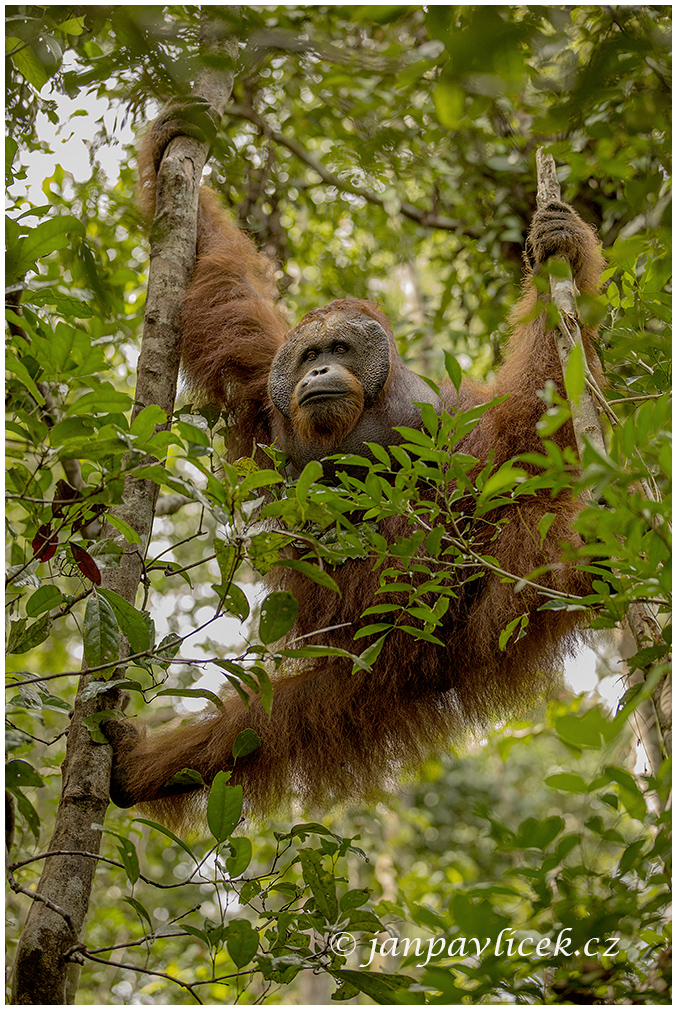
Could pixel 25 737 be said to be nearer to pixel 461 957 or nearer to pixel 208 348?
pixel 461 957

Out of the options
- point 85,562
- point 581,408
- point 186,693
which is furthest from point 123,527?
point 581,408

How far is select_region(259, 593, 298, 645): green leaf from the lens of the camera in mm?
1880

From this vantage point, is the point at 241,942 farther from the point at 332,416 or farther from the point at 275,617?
the point at 332,416

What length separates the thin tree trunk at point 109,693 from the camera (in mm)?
2062

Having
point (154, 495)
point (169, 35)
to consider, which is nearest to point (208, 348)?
point (154, 495)

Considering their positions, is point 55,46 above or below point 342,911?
above

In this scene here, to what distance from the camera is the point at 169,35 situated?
1.87 meters

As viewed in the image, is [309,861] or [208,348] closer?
[309,861]

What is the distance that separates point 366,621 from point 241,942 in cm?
133

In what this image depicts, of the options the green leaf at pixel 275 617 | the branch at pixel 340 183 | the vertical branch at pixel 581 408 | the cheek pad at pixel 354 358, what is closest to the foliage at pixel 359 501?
the green leaf at pixel 275 617

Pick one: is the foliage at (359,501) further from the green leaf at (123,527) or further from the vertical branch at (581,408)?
the vertical branch at (581,408)

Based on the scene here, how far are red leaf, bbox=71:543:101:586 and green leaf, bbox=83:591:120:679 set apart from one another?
0.05 m

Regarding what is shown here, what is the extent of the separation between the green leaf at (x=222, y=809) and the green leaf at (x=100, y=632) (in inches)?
16.2

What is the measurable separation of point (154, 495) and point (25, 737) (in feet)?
2.92
